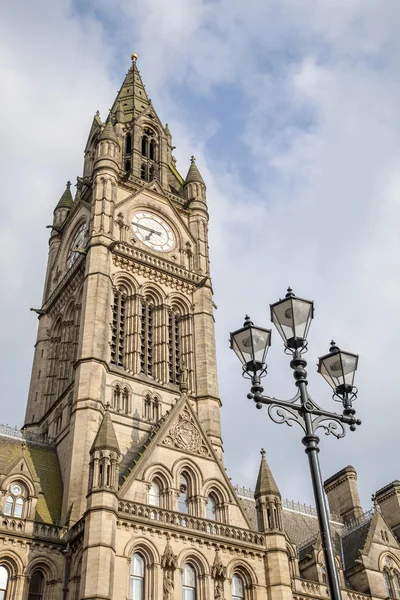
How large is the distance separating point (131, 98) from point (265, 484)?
36.8 m

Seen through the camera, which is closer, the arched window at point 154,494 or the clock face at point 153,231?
the arched window at point 154,494

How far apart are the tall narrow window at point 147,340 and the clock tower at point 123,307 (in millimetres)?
80

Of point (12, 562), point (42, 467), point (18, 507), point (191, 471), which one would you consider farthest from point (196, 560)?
point (42, 467)

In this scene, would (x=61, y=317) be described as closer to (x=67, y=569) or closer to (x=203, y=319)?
(x=203, y=319)

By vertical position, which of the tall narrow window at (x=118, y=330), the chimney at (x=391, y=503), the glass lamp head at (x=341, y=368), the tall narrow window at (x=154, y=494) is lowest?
the glass lamp head at (x=341, y=368)

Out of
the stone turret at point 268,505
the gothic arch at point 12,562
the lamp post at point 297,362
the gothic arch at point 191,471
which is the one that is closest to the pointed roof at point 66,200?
the gothic arch at point 191,471

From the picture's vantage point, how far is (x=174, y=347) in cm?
4222

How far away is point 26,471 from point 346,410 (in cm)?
1972

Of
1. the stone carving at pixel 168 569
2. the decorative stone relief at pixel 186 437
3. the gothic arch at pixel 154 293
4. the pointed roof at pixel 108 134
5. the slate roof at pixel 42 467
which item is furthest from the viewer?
the pointed roof at pixel 108 134

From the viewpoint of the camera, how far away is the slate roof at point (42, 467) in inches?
1227

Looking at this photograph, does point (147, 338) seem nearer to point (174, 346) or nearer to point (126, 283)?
point (174, 346)

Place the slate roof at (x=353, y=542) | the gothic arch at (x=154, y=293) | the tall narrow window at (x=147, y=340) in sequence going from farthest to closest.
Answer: the gothic arch at (x=154, y=293), the tall narrow window at (x=147, y=340), the slate roof at (x=353, y=542)

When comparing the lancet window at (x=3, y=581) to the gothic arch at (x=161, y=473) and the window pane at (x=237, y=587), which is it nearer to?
the gothic arch at (x=161, y=473)

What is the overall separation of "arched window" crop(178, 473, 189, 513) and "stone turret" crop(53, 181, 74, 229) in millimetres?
25349
